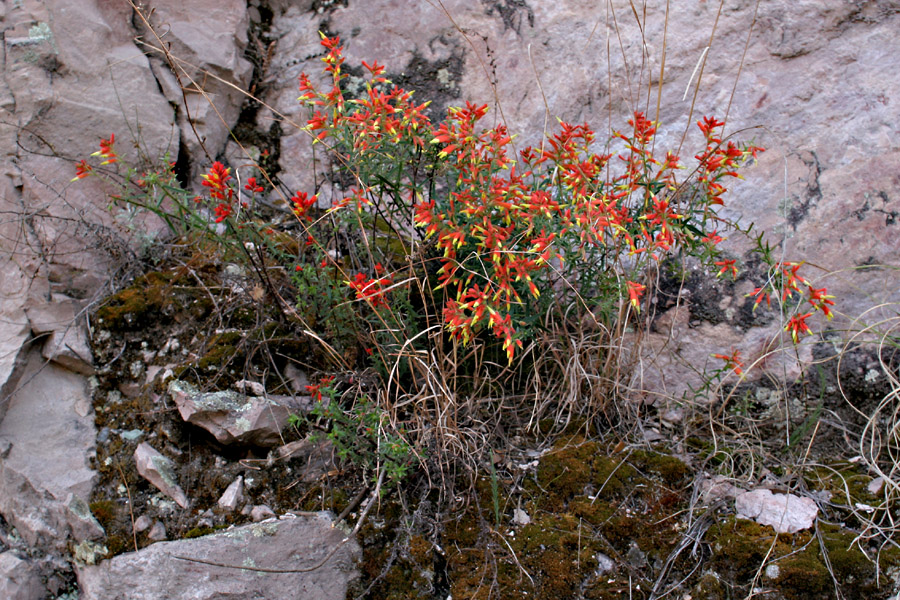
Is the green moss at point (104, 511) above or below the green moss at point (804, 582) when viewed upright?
above

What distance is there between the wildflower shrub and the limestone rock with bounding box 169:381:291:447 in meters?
0.25

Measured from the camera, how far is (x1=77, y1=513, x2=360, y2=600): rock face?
1.86 m

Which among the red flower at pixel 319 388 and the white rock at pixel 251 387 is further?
the white rock at pixel 251 387

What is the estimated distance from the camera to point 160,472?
2.08 m

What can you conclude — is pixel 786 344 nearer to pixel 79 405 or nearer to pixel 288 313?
pixel 288 313

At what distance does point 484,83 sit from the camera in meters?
2.99

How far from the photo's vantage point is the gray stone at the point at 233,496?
2043mm

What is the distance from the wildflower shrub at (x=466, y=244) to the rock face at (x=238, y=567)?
0.35 metres

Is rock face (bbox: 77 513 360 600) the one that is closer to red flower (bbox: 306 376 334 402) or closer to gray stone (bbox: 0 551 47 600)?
gray stone (bbox: 0 551 47 600)

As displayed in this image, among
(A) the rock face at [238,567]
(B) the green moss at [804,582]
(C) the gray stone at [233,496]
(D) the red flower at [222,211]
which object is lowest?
(B) the green moss at [804,582]

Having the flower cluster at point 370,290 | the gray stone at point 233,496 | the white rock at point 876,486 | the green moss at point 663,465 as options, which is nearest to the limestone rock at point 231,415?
the gray stone at point 233,496

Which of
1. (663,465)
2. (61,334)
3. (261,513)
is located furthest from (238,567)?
(663,465)

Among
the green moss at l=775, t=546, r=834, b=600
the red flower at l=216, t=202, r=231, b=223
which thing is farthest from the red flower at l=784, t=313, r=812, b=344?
the red flower at l=216, t=202, r=231, b=223

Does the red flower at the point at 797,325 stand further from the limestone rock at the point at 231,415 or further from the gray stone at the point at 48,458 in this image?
the gray stone at the point at 48,458
